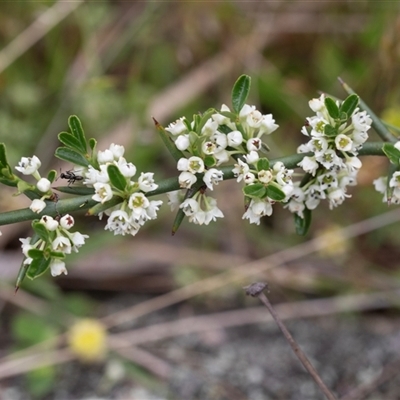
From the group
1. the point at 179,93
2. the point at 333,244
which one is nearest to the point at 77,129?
the point at 333,244

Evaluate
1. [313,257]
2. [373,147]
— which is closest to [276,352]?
[313,257]

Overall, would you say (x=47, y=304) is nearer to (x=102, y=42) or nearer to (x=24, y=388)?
(x=24, y=388)

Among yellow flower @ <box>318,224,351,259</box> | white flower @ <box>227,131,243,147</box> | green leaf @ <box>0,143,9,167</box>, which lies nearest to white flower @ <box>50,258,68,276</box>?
green leaf @ <box>0,143,9,167</box>

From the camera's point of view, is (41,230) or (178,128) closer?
(41,230)

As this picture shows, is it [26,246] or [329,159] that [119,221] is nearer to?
[26,246]

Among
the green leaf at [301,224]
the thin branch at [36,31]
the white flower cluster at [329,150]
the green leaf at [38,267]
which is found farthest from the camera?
the thin branch at [36,31]

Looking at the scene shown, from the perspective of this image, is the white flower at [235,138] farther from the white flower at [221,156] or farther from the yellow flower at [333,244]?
the yellow flower at [333,244]

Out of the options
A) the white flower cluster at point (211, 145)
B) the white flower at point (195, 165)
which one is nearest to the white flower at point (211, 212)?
the white flower cluster at point (211, 145)

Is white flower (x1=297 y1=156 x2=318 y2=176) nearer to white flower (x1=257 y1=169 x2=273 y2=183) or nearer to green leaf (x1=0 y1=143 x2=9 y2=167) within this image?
white flower (x1=257 y1=169 x2=273 y2=183)
